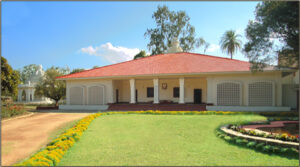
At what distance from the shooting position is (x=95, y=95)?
19062 mm

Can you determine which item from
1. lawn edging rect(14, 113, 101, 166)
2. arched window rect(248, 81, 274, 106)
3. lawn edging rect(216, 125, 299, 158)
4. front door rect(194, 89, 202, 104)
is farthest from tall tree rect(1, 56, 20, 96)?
arched window rect(248, 81, 274, 106)

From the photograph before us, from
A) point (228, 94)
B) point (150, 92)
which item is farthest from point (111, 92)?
point (228, 94)

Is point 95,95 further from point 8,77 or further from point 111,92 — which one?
point 8,77

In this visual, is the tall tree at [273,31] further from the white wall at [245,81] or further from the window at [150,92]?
the window at [150,92]

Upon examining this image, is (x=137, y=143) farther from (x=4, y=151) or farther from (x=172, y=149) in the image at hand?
(x=4, y=151)

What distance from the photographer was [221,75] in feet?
53.0

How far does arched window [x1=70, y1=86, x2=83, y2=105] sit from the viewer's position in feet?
63.8

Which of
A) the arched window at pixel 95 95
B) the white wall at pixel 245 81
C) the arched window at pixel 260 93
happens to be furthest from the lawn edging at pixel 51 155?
the arched window at pixel 260 93

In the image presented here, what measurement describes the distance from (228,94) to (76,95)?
1483cm

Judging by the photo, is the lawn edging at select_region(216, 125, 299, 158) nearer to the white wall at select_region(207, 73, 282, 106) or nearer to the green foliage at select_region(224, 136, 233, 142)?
the green foliage at select_region(224, 136, 233, 142)

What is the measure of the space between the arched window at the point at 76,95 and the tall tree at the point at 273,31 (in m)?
15.7

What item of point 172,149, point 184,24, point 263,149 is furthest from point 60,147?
point 184,24

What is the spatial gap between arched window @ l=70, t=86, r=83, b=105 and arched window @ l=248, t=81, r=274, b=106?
16.0 metres

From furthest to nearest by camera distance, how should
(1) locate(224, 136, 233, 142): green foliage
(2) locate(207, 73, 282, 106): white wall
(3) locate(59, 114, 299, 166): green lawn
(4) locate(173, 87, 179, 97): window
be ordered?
(4) locate(173, 87, 179, 97): window → (2) locate(207, 73, 282, 106): white wall → (1) locate(224, 136, 233, 142): green foliage → (3) locate(59, 114, 299, 166): green lawn
